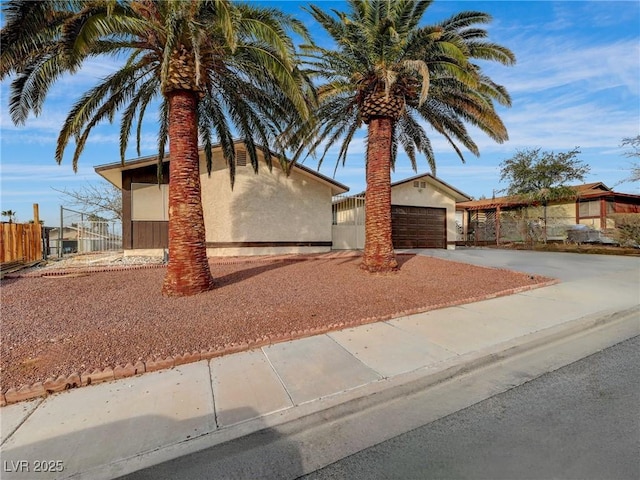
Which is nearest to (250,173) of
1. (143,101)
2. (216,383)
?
(143,101)

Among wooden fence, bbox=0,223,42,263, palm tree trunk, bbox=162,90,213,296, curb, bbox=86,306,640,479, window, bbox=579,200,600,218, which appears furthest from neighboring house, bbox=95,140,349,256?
window, bbox=579,200,600,218

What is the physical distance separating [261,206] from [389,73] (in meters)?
7.89

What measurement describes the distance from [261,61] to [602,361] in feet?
25.7

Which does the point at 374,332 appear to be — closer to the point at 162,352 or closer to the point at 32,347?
the point at 162,352

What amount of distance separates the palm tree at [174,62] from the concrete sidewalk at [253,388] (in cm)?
354

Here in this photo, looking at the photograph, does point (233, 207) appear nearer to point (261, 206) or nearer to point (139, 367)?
point (261, 206)

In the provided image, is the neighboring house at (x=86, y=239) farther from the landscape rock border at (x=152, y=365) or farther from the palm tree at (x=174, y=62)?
the landscape rock border at (x=152, y=365)

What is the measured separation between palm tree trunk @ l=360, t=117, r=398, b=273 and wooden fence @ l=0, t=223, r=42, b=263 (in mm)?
11407

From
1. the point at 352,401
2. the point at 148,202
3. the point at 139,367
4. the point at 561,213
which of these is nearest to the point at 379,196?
the point at 352,401

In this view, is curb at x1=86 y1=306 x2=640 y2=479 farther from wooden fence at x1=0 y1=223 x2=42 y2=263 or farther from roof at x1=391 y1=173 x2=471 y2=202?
roof at x1=391 y1=173 x2=471 y2=202

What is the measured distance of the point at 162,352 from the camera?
171 inches

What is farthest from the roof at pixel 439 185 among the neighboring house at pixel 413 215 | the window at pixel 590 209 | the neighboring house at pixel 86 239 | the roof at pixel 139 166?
the neighboring house at pixel 86 239

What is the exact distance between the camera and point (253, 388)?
3.60 meters

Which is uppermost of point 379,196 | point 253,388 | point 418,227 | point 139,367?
point 379,196
